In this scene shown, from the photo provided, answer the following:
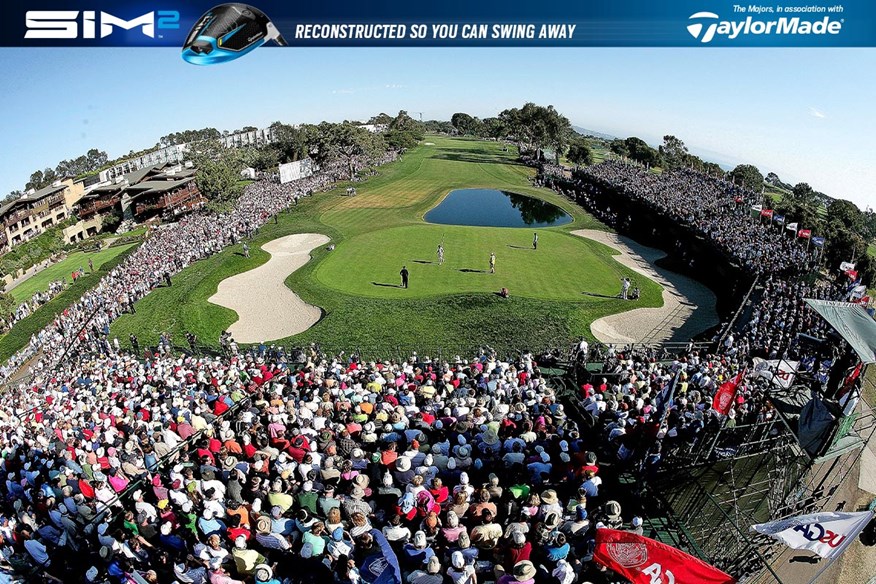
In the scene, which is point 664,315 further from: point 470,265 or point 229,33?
point 229,33

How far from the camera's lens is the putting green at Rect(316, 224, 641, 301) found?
32.9m

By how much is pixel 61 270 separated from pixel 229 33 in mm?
46147

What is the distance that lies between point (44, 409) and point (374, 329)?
14294 mm

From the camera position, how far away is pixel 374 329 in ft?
89.5

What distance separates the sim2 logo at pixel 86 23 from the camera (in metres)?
19.8

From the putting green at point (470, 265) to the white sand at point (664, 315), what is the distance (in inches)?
110

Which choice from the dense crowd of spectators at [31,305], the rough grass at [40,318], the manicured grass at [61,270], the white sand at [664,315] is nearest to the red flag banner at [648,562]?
A: the white sand at [664,315]

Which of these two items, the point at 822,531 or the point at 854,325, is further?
the point at 854,325

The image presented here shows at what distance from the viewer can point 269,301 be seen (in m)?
32.8

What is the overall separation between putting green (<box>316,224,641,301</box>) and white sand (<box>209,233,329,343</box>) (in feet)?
9.39

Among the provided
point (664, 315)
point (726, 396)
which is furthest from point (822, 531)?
point (664, 315)

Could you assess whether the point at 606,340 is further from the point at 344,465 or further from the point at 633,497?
the point at 344,465

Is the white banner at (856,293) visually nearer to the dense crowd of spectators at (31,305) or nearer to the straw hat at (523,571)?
the straw hat at (523,571)

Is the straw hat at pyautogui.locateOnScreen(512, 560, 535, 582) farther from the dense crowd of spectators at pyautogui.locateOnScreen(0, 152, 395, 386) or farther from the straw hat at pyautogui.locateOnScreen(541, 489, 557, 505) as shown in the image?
the dense crowd of spectators at pyautogui.locateOnScreen(0, 152, 395, 386)
